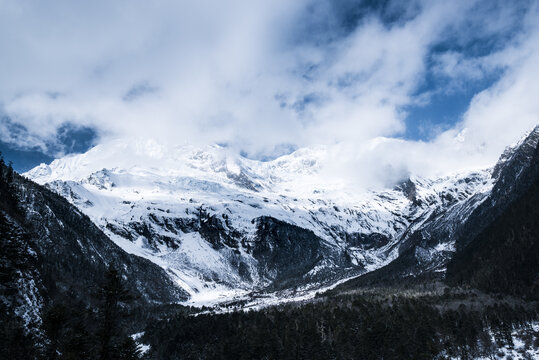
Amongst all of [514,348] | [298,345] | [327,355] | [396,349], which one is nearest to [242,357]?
[298,345]

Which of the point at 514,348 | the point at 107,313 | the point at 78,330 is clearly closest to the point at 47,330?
the point at 78,330

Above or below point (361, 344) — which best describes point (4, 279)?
above

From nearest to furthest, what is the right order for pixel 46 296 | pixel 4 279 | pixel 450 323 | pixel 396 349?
pixel 4 279 < pixel 46 296 < pixel 396 349 < pixel 450 323

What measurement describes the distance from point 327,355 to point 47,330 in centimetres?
16017

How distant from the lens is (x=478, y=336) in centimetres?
18038

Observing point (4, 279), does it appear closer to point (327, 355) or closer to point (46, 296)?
point (46, 296)

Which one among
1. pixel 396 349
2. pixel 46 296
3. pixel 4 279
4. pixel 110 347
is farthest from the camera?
pixel 396 349

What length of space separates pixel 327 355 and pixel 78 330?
15869cm

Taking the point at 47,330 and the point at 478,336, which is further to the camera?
the point at 478,336

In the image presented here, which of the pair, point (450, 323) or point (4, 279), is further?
point (450, 323)

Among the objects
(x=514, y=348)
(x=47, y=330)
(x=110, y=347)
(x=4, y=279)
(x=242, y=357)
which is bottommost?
(x=514, y=348)

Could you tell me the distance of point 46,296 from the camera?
156 meters

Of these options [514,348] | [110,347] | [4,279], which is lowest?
[514,348]

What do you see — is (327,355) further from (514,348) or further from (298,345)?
(514,348)
